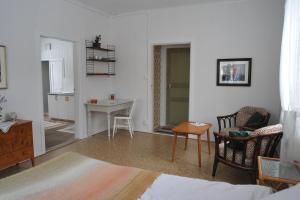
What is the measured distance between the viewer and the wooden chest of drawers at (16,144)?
278cm

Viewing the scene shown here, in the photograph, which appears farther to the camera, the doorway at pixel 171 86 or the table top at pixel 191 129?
the doorway at pixel 171 86

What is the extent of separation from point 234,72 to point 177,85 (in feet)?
5.86

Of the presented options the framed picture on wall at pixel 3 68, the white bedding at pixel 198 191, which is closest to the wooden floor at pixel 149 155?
the framed picture on wall at pixel 3 68

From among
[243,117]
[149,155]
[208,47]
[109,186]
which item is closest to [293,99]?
[243,117]

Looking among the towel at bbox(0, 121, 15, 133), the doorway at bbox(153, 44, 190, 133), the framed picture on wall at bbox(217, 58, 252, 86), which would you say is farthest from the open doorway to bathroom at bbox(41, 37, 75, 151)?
the framed picture on wall at bbox(217, 58, 252, 86)

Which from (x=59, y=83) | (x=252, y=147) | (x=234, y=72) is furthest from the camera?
(x=59, y=83)

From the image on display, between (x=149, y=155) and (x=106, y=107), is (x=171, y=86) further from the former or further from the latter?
(x=149, y=155)

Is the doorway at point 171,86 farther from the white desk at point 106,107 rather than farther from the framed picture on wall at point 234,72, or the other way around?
the framed picture on wall at point 234,72

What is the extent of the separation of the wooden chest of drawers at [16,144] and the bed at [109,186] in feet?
4.32

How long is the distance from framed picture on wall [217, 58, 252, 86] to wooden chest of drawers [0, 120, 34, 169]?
3.51 meters

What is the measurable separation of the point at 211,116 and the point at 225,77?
0.85m

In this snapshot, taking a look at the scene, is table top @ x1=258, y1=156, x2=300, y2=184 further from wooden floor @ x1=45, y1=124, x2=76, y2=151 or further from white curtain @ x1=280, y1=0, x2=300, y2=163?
wooden floor @ x1=45, y1=124, x2=76, y2=151

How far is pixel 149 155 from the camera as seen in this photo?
3814mm

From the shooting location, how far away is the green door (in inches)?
223
